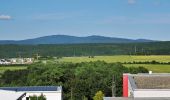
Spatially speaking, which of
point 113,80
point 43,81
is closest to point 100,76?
point 113,80

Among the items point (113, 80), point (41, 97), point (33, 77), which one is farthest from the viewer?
point (33, 77)

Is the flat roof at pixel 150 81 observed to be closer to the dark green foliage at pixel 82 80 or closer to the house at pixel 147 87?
the house at pixel 147 87

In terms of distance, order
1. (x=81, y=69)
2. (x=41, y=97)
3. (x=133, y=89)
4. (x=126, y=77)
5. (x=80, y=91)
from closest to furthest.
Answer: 1. (x=133, y=89)
2. (x=41, y=97)
3. (x=126, y=77)
4. (x=80, y=91)
5. (x=81, y=69)

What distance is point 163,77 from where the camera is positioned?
51719 mm

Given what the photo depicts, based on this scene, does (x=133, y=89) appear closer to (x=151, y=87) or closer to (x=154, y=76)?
(x=151, y=87)

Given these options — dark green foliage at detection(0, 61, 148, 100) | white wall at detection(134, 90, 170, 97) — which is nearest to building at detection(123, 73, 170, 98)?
white wall at detection(134, 90, 170, 97)

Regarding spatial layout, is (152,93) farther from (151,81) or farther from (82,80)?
(82,80)

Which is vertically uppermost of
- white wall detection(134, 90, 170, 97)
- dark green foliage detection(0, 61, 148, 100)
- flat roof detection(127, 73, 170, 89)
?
flat roof detection(127, 73, 170, 89)

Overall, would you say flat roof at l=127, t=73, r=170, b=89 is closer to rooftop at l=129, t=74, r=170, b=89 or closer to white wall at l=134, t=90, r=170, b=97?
rooftop at l=129, t=74, r=170, b=89

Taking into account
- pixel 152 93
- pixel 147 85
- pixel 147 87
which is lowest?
pixel 152 93

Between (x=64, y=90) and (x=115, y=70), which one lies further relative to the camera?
(x=115, y=70)

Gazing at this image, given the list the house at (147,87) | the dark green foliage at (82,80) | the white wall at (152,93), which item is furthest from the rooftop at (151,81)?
the dark green foliage at (82,80)

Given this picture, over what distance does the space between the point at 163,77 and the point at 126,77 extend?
512 centimetres

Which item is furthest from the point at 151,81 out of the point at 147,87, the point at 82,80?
the point at 82,80
